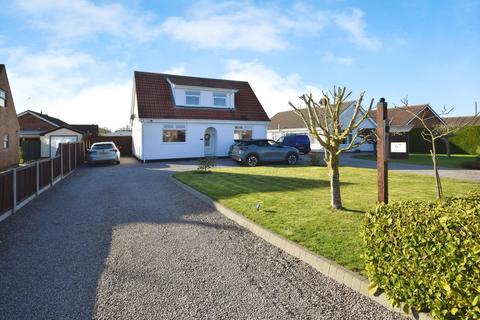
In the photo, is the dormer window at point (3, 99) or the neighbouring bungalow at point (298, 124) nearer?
the dormer window at point (3, 99)

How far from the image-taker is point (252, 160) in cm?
1994

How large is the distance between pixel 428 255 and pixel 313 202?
17.3 ft

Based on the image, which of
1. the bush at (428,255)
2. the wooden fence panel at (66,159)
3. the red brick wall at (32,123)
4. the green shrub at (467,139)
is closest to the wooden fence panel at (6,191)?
the bush at (428,255)

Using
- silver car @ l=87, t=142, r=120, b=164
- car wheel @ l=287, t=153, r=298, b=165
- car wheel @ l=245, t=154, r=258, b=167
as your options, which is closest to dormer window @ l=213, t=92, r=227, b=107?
car wheel @ l=245, t=154, r=258, b=167

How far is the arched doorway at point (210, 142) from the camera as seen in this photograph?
1025 inches

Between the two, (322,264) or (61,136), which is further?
(61,136)

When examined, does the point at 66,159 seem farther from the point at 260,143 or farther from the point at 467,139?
the point at 467,139

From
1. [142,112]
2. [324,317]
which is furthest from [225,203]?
[142,112]

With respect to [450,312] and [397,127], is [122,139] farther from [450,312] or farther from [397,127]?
[450,312]

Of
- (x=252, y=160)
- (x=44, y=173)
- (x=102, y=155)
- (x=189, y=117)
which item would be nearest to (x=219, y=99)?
(x=189, y=117)

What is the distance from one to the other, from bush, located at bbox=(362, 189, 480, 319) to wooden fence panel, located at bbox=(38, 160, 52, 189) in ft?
35.7

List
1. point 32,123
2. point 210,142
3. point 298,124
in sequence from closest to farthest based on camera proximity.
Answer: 1. point 210,142
2. point 32,123
3. point 298,124

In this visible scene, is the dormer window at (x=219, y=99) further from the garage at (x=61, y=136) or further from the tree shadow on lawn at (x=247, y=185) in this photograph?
the tree shadow on lawn at (x=247, y=185)

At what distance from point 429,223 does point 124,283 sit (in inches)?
142
